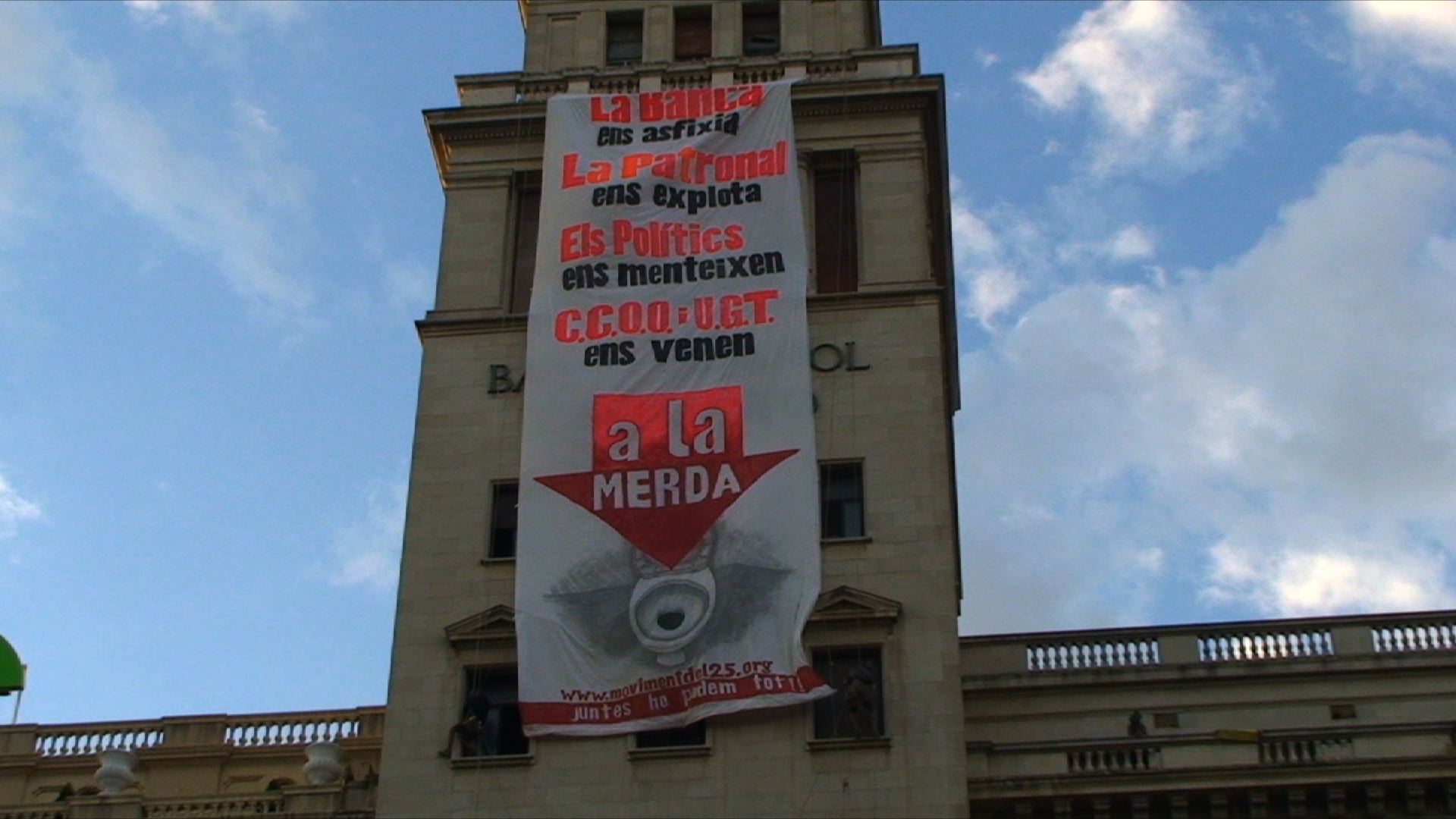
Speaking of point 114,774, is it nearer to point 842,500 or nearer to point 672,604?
point 672,604

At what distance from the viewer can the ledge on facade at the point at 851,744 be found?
4059cm

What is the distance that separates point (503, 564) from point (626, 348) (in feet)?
17.8

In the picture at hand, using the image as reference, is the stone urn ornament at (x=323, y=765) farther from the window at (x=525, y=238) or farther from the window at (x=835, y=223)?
the window at (x=835, y=223)

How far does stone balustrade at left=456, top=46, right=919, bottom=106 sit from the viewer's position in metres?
51.9

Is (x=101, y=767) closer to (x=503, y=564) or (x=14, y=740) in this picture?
(x=14, y=740)

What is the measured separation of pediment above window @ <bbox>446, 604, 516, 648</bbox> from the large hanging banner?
1.43 ft

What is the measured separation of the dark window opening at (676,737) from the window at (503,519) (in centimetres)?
505

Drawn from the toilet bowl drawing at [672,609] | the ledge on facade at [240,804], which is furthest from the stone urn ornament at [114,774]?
the toilet bowl drawing at [672,609]

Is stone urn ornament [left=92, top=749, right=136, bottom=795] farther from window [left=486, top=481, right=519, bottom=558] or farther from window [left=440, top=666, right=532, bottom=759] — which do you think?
window [left=486, top=481, right=519, bottom=558]

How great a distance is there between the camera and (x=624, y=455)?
44.2 meters

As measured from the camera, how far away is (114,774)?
148 ft

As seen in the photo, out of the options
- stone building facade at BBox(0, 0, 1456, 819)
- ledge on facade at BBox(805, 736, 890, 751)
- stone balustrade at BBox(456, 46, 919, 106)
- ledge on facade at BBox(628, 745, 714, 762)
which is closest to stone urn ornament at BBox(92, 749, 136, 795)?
stone building facade at BBox(0, 0, 1456, 819)

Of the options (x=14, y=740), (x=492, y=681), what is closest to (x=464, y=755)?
(x=492, y=681)

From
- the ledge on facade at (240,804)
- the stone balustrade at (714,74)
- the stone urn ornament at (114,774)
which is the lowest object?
the ledge on facade at (240,804)
